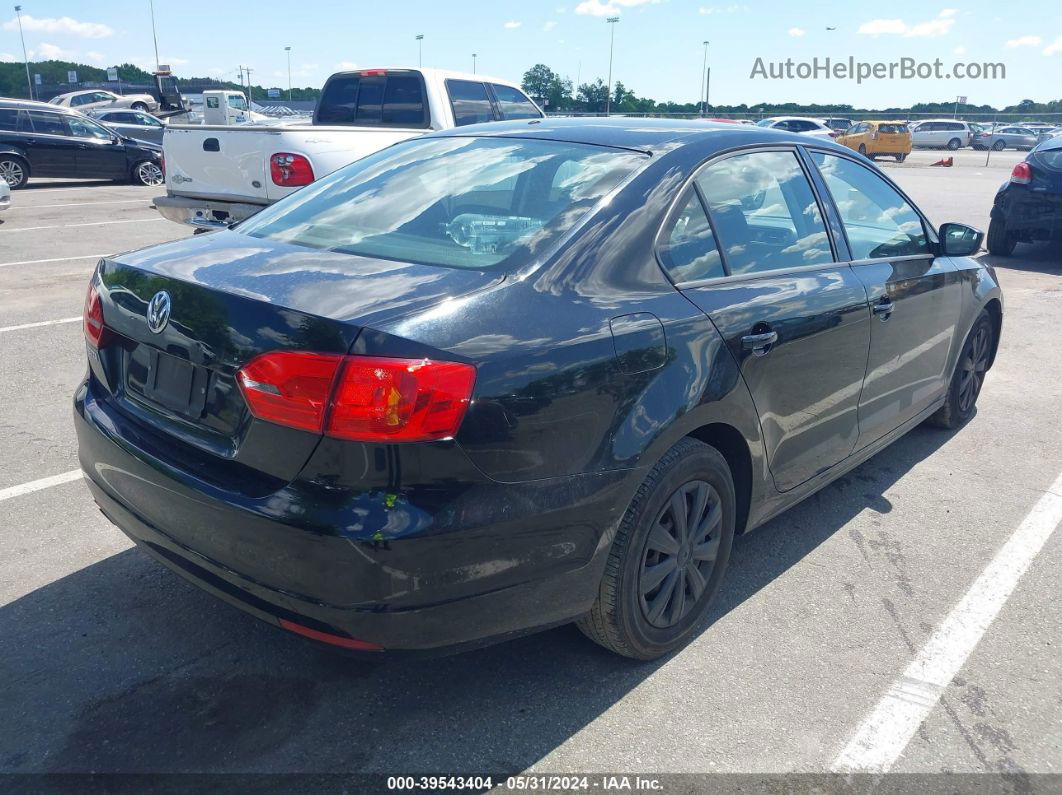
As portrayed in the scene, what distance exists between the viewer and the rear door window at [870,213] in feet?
12.5

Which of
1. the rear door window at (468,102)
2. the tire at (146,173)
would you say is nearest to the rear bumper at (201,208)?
the rear door window at (468,102)

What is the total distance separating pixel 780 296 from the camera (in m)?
3.20

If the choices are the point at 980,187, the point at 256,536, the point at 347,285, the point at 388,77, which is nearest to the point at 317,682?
the point at 256,536

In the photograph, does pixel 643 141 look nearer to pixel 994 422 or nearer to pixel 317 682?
pixel 317 682

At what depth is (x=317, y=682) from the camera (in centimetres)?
281

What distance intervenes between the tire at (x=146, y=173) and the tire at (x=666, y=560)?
18669 millimetres

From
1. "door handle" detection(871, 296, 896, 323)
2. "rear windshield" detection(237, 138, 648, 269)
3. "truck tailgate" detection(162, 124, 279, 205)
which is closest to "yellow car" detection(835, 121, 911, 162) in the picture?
"truck tailgate" detection(162, 124, 279, 205)

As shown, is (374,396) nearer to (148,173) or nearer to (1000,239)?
(1000,239)

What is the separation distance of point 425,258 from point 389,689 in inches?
52.3

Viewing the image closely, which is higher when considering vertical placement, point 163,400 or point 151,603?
point 163,400

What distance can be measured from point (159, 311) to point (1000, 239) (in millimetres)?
11405

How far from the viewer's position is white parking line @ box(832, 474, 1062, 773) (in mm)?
2598

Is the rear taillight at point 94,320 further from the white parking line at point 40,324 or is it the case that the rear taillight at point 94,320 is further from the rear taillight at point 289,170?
the rear taillight at point 289,170

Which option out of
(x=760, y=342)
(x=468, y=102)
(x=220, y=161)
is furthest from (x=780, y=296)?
(x=468, y=102)
